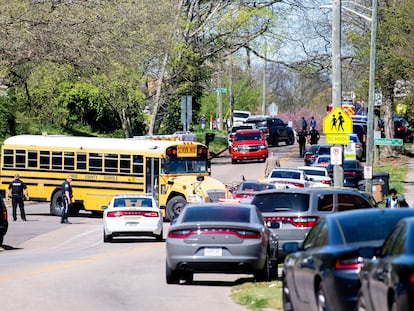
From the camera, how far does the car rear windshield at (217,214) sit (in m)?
19.9

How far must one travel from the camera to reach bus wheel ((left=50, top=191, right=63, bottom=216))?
4247 cm

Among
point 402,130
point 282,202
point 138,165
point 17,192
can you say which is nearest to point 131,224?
point 17,192

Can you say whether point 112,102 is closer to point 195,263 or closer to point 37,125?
point 37,125

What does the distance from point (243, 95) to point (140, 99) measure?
185ft

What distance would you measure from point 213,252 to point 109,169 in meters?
22.9

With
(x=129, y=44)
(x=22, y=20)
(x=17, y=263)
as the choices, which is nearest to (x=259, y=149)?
(x=129, y=44)

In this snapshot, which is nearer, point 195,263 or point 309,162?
point 195,263

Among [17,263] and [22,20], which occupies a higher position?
[22,20]

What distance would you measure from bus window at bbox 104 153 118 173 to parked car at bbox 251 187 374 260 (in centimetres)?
1892

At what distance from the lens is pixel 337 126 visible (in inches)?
1272

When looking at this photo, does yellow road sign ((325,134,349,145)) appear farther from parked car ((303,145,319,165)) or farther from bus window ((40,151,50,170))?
parked car ((303,145,319,165))

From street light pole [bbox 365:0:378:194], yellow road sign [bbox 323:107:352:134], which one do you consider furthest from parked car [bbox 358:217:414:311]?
street light pole [bbox 365:0:378:194]

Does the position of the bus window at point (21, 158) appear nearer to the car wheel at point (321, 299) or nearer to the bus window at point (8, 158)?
the bus window at point (8, 158)

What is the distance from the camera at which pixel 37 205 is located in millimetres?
49844
